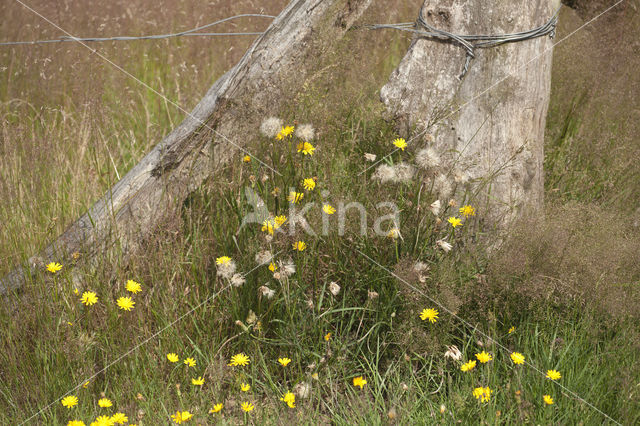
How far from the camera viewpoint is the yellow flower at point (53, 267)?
2488 millimetres

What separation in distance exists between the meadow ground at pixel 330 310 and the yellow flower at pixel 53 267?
→ 0.12 ft

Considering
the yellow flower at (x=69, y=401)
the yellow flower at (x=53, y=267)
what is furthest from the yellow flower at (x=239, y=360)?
the yellow flower at (x=53, y=267)

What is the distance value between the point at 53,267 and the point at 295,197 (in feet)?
3.53

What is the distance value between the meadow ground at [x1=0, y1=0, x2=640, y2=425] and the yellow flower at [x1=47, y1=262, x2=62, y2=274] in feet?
0.12

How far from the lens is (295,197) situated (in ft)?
8.39

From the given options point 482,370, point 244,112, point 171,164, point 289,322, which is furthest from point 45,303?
point 482,370

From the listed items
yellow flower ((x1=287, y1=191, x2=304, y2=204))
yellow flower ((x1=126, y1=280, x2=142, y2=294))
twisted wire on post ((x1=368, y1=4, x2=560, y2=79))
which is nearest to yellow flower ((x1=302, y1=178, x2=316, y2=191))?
yellow flower ((x1=287, y1=191, x2=304, y2=204))

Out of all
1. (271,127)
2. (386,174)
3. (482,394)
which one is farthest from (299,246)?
(482,394)

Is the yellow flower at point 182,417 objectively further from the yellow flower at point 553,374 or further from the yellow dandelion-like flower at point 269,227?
the yellow flower at point 553,374

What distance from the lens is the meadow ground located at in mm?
2211

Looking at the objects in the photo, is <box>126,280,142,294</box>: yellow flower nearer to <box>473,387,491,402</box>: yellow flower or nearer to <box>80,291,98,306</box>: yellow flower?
<box>80,291,98,306</box>: yellow flower

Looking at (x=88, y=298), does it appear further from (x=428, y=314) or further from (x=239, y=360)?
(x=428, y=314)

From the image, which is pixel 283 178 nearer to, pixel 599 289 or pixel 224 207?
pixel 224 207

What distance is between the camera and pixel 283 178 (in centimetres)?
276
